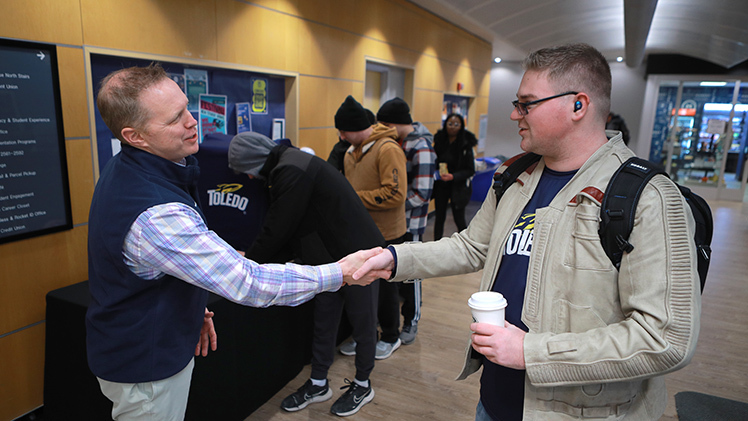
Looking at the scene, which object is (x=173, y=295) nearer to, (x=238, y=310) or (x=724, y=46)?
(x=238, y=310)

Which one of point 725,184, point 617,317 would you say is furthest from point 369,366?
point 725,184

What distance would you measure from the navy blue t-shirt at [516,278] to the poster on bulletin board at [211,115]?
2.79 meters

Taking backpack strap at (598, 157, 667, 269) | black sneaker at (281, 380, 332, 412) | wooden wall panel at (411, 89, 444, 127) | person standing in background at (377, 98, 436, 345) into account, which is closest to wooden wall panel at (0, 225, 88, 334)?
black sneaker at (281, 380, 332, 412)

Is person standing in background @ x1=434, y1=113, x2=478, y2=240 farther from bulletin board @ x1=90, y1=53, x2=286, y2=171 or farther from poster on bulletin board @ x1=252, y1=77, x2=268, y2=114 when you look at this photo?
poster on bulletin board @ x1=252, y1=77, x2=268, y2=114

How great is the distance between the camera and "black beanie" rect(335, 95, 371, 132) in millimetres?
3215

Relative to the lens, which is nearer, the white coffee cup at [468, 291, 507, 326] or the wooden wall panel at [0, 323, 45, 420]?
the white coffee cup at [468, 291, 507, 326]

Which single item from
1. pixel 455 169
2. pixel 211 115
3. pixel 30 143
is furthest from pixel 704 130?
pixel 30 143

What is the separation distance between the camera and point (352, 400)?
2734mm

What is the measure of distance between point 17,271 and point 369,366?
1.98m

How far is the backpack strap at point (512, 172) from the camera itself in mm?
1459

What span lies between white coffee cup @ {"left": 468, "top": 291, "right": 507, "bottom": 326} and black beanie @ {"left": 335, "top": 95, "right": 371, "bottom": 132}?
89.7 inches

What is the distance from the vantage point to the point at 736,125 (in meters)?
10.6

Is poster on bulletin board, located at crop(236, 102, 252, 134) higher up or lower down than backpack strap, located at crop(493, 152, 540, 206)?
higher up

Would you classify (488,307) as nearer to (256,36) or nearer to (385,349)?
(385,349)
